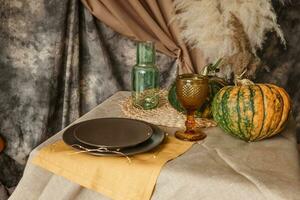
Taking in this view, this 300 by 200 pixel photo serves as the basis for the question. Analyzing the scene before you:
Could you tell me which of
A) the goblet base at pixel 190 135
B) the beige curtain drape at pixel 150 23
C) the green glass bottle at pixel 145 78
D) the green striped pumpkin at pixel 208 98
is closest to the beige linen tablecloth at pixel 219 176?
the goblet base at pixel 190 135

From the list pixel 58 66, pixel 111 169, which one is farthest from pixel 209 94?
pixel 58 66

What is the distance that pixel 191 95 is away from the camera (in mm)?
1066

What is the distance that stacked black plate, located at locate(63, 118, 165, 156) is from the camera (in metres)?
0.97

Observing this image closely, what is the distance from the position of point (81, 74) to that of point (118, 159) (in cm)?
105

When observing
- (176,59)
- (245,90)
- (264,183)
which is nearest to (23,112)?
(176,59)

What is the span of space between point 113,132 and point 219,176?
1.07ft

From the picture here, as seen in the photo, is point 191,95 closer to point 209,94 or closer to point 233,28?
point 209,94

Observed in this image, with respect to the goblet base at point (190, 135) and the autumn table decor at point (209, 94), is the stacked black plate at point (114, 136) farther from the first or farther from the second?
the autumn table decor at point (209, 94)

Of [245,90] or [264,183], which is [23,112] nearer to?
[245,90]

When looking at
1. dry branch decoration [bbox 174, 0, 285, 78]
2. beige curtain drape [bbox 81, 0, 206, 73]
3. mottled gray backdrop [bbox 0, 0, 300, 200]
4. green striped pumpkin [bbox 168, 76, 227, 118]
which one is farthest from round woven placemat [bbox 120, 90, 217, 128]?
mottled gray backdrop [bbox 0, 0, 300, 200]

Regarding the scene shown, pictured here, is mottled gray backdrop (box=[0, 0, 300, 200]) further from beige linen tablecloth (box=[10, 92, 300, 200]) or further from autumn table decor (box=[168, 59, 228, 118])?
beige linen tablecloth (box=[10, 92, 300, 200])

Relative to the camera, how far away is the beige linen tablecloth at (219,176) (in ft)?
2.79

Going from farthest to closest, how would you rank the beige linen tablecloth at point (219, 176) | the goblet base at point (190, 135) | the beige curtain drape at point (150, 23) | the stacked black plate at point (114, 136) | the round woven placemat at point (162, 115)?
the beige curtain drape at point (150, 23) → the round woven placemat at point (162, 115) → the goblet base at point (190, 135) → the stacked black plate at point (114, 136) → the beige linen tablecloth at point (219, 176)

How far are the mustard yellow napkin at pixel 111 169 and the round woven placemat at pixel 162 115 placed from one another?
0.65ft
